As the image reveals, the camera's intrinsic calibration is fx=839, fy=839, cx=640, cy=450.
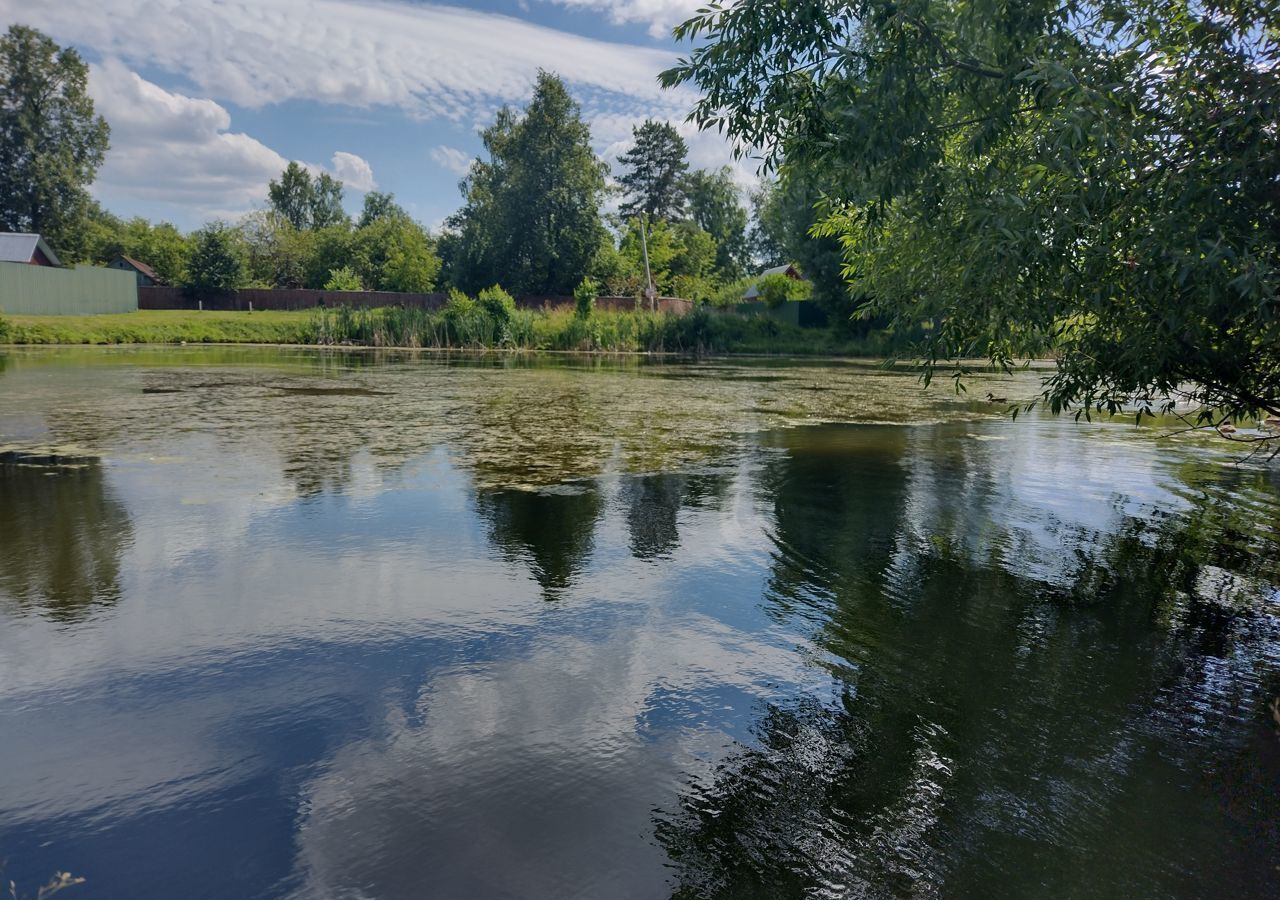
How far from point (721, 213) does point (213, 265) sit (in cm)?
5066

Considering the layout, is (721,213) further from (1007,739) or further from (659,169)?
(1007,739)

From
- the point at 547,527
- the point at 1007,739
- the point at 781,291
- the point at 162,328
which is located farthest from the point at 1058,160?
the point at 162,328

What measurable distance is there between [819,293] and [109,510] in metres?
37.6

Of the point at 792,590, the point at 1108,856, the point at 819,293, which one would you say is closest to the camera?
the point at 1108,856

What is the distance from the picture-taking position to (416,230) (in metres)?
64.9

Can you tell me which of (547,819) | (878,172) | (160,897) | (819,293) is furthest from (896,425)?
(819,293)

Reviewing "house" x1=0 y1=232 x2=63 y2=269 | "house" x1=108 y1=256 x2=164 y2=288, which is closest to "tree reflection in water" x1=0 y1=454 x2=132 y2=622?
"house" x1=0 y1=232 x2=63 y2=269

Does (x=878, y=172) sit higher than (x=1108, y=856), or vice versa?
(x=878, y=172)

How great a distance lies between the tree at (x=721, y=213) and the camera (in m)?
84.4

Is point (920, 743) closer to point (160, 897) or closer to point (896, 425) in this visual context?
point (160, 897)

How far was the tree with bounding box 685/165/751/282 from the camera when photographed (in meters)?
84.4

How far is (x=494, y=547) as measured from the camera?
6926 mm

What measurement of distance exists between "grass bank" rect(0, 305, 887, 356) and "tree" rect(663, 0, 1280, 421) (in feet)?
105

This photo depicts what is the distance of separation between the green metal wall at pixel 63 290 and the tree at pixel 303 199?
2227 inches
